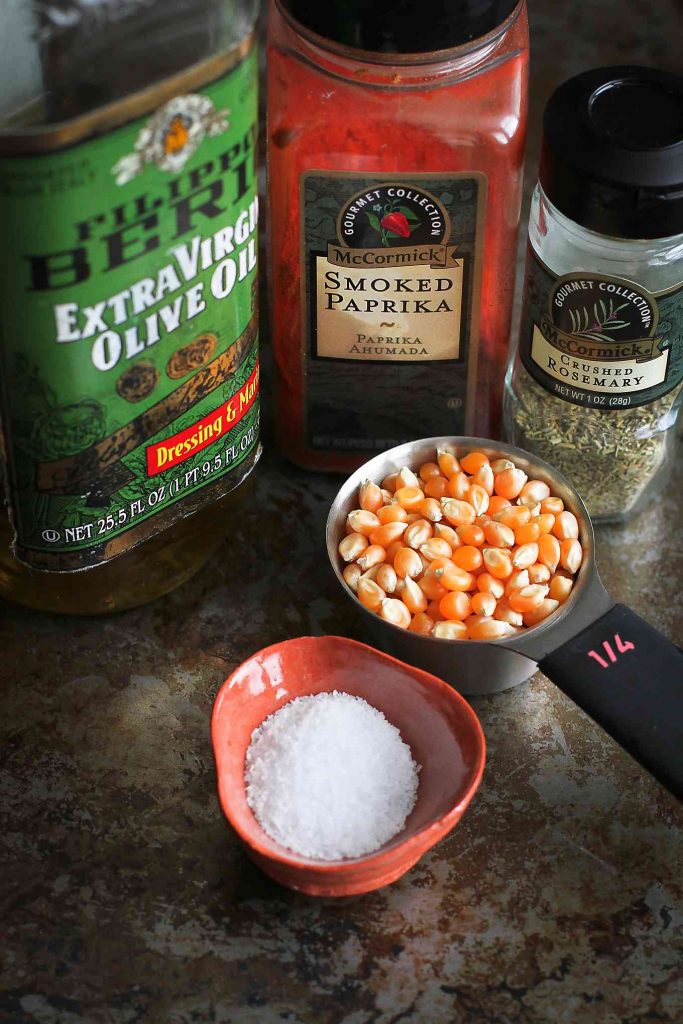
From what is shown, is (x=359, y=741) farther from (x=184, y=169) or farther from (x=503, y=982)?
(x=184, y=169)

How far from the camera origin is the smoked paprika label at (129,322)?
2.12 ft

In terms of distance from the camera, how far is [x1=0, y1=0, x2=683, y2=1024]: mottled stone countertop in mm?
698

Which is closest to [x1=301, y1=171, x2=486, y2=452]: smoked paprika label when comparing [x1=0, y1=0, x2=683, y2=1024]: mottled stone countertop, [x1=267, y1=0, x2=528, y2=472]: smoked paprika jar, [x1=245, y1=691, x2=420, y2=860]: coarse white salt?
[x1=267, y1=0, x2=528, y2=472]: smoked paprika jar

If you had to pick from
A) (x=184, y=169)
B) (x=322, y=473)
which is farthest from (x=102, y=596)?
(x=184, y=169)

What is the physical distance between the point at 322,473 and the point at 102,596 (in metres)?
0.19

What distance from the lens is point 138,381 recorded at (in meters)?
0.74

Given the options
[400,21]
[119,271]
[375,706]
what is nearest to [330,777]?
[375,706]

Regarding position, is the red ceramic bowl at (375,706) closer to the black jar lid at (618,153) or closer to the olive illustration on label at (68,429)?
the olive illustration on label at (68,429)

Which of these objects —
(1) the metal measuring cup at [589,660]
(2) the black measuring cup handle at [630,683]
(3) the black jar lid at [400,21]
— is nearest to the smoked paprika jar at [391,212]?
(3) the black jar lid at [400,21]

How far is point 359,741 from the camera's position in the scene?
2.50 ft

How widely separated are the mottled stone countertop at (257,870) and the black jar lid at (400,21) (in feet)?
1.07

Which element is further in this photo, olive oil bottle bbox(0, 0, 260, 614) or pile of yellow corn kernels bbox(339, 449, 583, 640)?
pile of yellow corn kernels bbox(339, 449, 583, 640)

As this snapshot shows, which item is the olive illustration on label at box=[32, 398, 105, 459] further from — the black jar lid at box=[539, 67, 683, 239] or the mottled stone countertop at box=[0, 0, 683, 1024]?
the black jar lid at box=[539, 67, 683, 239]

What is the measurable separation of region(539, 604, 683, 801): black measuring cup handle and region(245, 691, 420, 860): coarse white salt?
102 millimetres
